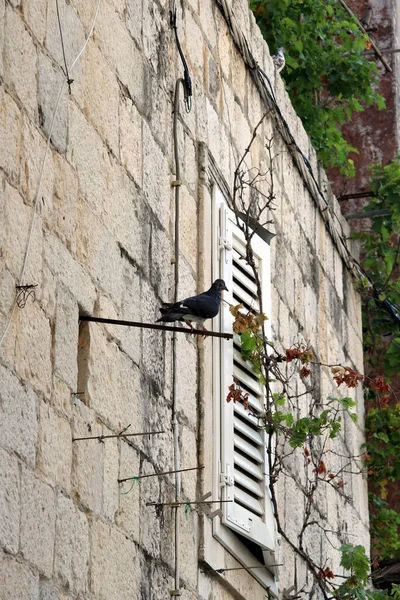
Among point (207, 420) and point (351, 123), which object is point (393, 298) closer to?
point (351, 123)

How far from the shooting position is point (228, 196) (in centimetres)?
669

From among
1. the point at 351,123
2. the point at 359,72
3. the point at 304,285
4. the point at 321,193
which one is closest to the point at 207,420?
the point at 304,285

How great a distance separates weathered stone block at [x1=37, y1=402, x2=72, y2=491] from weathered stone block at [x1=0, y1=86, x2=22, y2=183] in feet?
2.41

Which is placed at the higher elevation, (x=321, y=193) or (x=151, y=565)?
(x=321, y=193)

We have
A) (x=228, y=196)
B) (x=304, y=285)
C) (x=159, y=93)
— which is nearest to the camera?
(x=159, y=93)

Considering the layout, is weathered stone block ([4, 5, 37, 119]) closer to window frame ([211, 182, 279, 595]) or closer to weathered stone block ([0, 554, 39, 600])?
weathered stone block ([0, 554, 39, 600])

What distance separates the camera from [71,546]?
4.30 m

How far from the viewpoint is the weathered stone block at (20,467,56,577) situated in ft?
13.1

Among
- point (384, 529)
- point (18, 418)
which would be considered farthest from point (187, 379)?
point (384, 529)

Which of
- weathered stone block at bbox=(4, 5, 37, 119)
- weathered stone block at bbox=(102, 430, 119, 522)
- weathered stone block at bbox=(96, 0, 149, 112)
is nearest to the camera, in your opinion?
weathered stone block at bbox=(4, 5, 37, 119)

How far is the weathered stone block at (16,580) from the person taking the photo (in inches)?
150

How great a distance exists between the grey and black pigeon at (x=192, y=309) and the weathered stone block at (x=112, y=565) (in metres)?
0.81

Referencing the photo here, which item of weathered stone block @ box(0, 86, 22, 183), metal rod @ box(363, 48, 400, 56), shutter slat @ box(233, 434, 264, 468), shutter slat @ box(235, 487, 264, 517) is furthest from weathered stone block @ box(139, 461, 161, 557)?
metal rod @ box(363, 48, 400, 56)

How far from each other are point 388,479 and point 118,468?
4.88 meters
